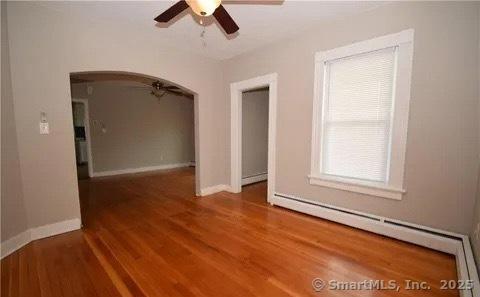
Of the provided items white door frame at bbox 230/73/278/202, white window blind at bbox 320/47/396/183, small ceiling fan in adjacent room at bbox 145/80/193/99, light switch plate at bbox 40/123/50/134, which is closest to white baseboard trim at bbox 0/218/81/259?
light switch plate at bbox 40/123/50/134

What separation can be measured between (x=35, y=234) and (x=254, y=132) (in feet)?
13.1

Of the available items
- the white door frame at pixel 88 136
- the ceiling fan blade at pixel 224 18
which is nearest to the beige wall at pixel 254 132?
the ceiling fan blade at pixel 224 18

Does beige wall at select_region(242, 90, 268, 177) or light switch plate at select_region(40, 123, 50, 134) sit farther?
beige wall at select_region(242, 90, 268, 177)

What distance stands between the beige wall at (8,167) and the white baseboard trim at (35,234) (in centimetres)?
6

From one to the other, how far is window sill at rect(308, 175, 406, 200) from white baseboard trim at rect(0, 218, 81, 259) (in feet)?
10.6

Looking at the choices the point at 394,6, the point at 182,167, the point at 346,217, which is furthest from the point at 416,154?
the point at 182,167

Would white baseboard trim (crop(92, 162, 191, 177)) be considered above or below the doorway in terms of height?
below

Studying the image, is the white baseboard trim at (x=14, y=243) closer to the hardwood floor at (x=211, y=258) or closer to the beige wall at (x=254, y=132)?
the hardwood floor at (x=211, y=258)

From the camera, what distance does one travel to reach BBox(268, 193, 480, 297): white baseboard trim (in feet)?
5.74

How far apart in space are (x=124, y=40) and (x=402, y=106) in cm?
366

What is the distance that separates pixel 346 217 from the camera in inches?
113

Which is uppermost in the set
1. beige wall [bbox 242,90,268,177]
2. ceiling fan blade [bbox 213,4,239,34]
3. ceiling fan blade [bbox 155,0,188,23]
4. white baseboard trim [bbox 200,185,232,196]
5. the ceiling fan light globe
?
ceiling fan blade [bbox 155,0,188,23]

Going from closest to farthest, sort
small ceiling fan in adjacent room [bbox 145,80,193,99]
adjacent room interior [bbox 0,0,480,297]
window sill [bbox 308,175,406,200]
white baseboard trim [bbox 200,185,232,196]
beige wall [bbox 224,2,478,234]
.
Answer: adjacent room interior [bbox 0,0,480,297] < beige wall [bbox 224,2,478,234] < window sill [bbox 308,175,406,200] < white baseboard trim [bbox 200,185,232,196] < small ceiling fan in adjacent room [bbox 145,80,193,99]

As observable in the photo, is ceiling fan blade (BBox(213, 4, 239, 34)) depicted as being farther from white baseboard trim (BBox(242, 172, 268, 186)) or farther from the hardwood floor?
white baseboard trim (BBox(242, 172, 268, 186))
